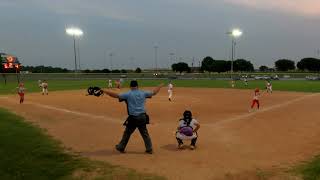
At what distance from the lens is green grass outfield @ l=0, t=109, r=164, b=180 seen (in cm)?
1065

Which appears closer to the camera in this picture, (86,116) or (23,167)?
(23,167)

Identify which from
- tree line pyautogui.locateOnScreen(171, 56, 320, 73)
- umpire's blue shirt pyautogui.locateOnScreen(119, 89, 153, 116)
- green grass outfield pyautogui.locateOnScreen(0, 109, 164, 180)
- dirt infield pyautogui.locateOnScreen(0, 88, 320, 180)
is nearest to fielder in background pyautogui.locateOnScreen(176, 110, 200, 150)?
dirt infield pyautogui.locateOnScreen(0, 88, 320, 180)

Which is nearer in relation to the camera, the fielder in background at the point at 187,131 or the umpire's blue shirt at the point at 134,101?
the umpire's blue shirt at the point at 134,101

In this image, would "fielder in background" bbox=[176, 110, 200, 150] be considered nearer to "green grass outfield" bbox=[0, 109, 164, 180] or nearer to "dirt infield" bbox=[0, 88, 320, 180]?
"dirt infield" bbox=[0, 88, 320, 180]

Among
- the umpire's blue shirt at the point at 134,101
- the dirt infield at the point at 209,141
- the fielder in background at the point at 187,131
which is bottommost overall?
the dirt infield at the point at 209,141

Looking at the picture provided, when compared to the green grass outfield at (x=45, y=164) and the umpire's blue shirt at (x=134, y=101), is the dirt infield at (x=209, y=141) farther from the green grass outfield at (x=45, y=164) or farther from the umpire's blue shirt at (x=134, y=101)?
the umpire's blue shirt at (x=134, y=101)

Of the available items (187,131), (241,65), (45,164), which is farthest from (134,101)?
(241,65)

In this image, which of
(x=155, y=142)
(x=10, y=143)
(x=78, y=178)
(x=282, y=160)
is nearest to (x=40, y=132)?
(x=10, y=143)

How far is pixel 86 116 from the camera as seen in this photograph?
24.8 metres

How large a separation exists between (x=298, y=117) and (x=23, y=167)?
1547 cm

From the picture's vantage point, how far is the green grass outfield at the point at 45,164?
1065 centimetres

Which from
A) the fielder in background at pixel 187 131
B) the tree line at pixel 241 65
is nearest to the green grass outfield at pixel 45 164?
the fielder in background at pixel 187 131

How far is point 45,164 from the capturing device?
1192 cm

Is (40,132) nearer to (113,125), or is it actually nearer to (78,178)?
(113,125)
